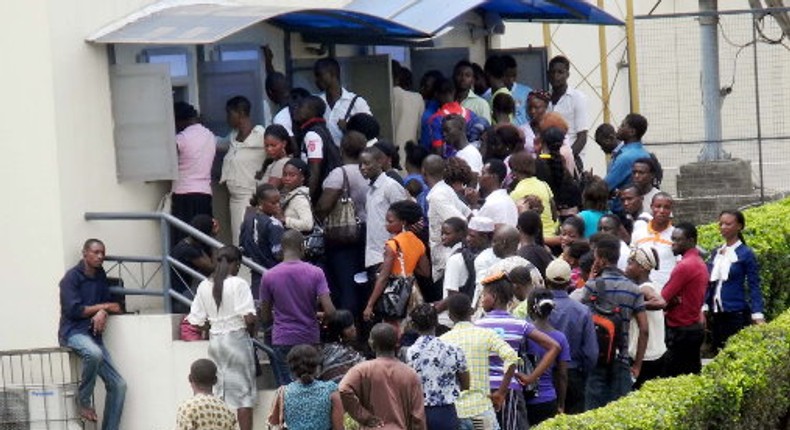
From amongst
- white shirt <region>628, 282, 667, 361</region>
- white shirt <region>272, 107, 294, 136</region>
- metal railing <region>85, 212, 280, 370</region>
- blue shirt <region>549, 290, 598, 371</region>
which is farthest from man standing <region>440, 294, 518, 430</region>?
white shirt <region>272, 107, 294, 136</region>

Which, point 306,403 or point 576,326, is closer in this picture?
point 306,403

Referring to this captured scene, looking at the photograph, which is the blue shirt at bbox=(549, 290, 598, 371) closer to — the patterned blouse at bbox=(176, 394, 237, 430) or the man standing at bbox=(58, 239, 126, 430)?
the patterned blouse at bbox=(176, 394, 237, 430)

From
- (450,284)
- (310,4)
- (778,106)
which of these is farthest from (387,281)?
(778,106)

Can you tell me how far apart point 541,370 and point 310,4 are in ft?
22.5

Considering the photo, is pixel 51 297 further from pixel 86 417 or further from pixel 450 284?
pixel 450 284

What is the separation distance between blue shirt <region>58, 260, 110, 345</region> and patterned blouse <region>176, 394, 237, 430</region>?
2673 millimetres

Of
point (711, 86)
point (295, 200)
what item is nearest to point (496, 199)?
point (295, 200)

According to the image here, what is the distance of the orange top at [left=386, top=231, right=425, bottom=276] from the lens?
16.8 meters

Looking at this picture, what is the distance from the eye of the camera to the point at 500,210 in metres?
17.2

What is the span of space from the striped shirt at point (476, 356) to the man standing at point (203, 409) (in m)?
1.50

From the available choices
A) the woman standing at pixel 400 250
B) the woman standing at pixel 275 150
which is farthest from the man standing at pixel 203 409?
the woman standing at pixel 275 150

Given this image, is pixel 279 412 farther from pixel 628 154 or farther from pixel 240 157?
pixel 628 154

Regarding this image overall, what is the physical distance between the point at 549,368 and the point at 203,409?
2.36 meters

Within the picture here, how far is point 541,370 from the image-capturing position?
14.6 metres
